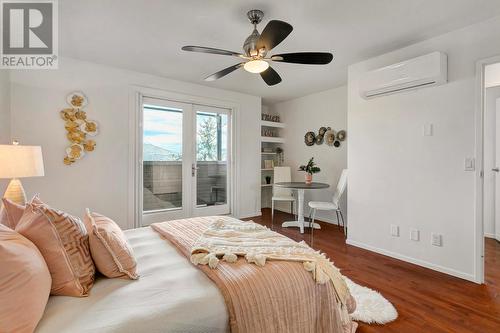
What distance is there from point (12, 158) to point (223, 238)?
176cm

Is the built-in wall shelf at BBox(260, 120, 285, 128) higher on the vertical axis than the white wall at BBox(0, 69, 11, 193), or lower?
higher

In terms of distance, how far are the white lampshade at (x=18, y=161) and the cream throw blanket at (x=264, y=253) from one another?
1528 millimetres

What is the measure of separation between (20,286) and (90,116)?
2.99 m

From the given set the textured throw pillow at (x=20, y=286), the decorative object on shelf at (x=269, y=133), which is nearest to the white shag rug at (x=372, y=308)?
the textured throw pillow at (x=20, y=286)

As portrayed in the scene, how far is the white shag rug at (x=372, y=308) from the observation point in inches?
70.7

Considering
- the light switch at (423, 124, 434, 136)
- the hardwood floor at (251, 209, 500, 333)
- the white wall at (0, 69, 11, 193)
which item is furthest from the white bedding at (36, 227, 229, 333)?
the light switch at (423, 124, 434, 136)

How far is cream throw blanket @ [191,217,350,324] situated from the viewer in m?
1.42

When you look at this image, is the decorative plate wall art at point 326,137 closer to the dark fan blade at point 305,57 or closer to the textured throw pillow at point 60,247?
the dark fan blade at point 305,57

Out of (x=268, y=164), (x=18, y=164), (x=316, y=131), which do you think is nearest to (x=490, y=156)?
(x=316, y=131)

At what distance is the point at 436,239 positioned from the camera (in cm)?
262

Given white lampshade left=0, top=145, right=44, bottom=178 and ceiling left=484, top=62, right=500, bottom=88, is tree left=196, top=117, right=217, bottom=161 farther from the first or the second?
ceiling left=484, top=62, right=500, bottom=88

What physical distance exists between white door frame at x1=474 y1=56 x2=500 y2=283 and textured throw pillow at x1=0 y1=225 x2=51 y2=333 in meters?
3.27

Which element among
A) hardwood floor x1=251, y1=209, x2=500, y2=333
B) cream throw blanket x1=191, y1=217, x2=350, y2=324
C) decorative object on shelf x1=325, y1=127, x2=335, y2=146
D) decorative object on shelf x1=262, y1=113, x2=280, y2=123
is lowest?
hardwood floor x1=251, y1=209, x2=500, y2=333
